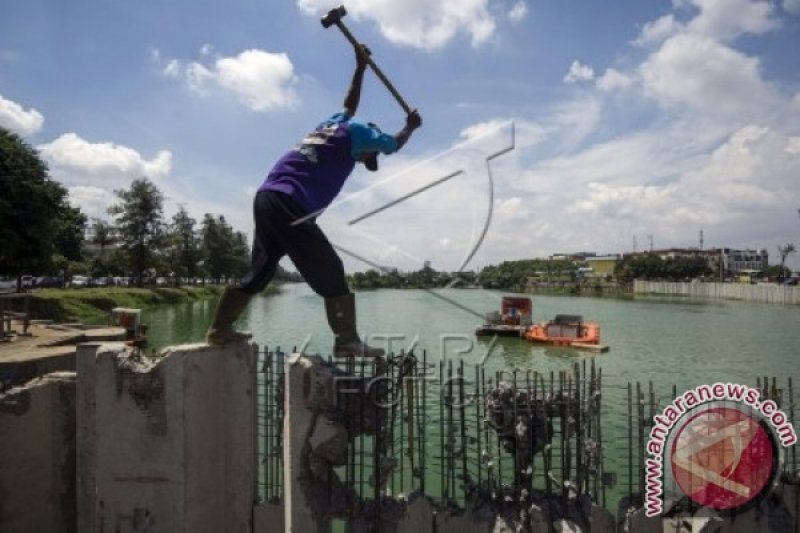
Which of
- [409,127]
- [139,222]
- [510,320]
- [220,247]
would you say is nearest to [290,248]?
[409,127]

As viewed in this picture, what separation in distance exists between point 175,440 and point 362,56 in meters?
3.68

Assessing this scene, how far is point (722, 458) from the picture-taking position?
18.1 feet

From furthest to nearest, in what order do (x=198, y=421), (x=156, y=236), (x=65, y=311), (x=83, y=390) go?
(x=156, y=236) → (x=65, y=311) → (x=83, y=390) → (x=198, y=421)

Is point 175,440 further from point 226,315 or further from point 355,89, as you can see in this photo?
point 355,89

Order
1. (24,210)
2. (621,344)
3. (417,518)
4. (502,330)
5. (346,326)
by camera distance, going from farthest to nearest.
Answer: (502,330)
(621,344)
(24,210)
(417,518)
(346,326)

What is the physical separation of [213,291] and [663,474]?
2808 inches

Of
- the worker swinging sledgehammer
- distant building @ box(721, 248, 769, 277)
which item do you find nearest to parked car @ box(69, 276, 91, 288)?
the worker swinging sledgehammer

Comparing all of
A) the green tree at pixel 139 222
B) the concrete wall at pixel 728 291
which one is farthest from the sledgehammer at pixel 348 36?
the concrete wall at pixel 728 291

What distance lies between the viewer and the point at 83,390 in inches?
198

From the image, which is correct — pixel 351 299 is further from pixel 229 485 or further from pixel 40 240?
pixel 40 240

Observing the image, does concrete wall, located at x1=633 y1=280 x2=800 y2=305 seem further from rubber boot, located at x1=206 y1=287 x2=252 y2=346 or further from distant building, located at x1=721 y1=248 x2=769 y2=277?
rubber boot, located at x1=206 y1=287 x2=252 y2=346

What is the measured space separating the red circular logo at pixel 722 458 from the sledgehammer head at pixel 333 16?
498 centimetres

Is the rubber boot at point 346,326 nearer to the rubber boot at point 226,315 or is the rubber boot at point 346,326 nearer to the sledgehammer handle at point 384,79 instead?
the rubber boot at point 226,315

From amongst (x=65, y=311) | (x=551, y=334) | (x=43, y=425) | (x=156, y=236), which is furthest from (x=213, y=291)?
(x=43, y=425)
